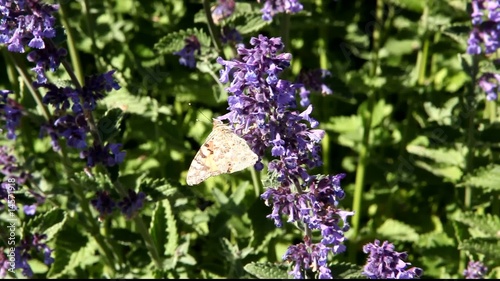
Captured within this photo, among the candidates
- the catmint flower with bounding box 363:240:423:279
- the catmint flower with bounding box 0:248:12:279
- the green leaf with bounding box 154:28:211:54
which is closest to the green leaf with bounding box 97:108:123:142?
the green leaf with bounding box 154:28:211:54

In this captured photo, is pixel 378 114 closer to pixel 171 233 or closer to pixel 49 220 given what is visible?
pixel 171 233

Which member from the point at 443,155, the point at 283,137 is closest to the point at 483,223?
the point at 443,155

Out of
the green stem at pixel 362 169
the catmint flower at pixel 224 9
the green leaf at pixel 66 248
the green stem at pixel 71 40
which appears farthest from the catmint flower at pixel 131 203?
the green stem at pixel 362 169

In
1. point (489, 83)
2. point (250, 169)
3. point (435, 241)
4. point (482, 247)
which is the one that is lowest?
point (435, 241)

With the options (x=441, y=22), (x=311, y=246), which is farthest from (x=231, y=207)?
(x=441, y=22)

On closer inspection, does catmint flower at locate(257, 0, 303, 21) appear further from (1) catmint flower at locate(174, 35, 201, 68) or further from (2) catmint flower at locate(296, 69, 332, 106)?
(2) catmint flower at locate(296, 69, 332, 106)

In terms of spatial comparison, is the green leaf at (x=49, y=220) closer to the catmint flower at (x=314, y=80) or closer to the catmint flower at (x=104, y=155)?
the catmint flower at (x=104, y=155)

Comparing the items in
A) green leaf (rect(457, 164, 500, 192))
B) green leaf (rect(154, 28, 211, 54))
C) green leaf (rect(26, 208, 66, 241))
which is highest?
green leaf (rect(154, 28, 211, 54))
